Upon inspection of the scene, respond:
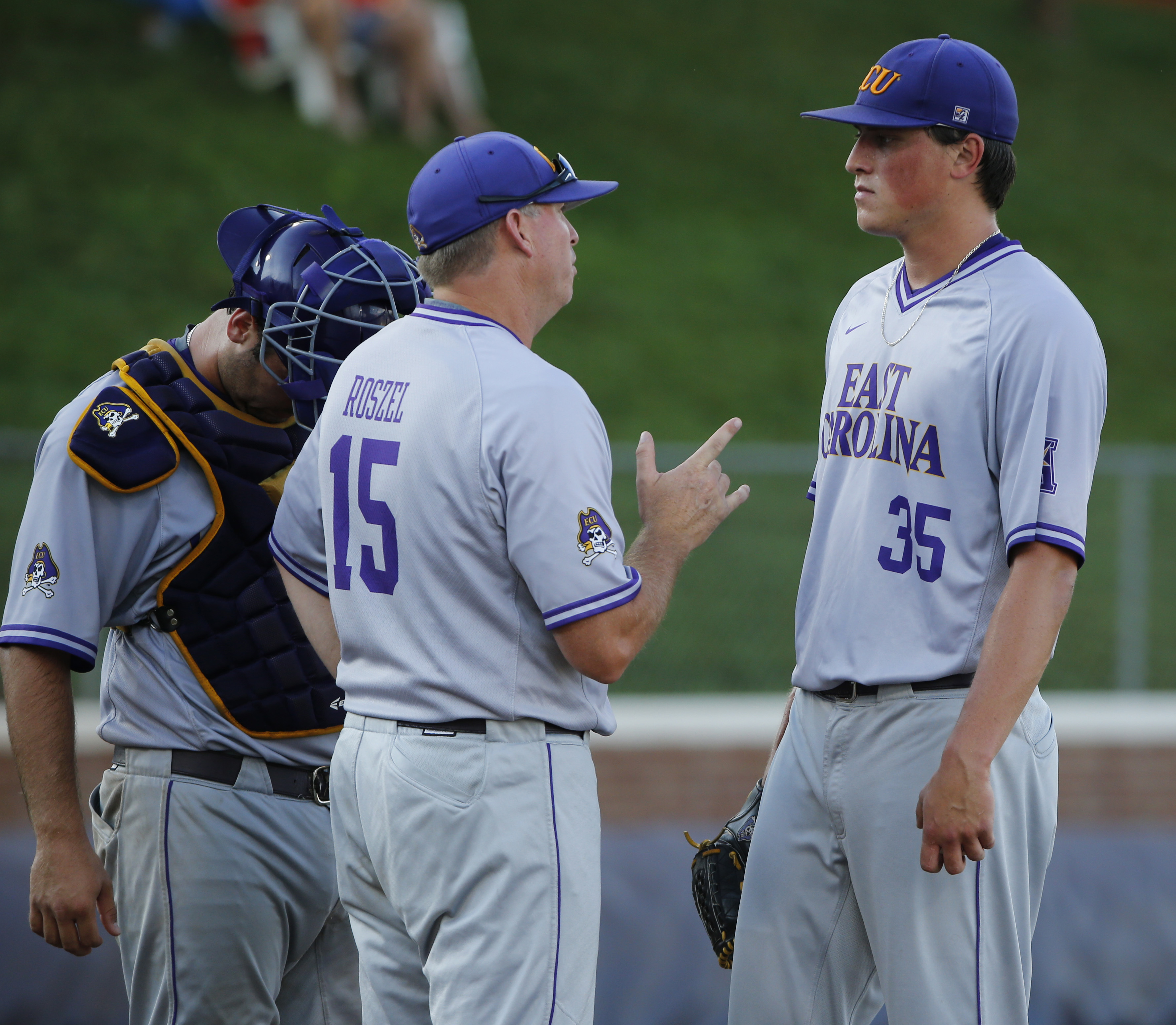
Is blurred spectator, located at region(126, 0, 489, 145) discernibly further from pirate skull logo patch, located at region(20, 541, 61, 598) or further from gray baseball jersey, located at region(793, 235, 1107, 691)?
gray baseball jersey, located at region(793, 235, 1107, 691)

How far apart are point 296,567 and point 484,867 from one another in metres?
0.79

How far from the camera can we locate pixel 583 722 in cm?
240

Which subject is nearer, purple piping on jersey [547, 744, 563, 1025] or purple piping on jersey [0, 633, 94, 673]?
purple piping on jersey [547, 744, 563, 1025]

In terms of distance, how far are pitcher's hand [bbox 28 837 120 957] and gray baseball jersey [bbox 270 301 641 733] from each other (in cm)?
71

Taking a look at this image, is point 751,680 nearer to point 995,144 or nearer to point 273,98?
point 995,144

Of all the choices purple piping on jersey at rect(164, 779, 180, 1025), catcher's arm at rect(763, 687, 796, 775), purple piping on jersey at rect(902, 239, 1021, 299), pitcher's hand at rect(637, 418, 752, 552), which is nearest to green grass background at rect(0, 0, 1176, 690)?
catcher's arm at rect(763, 687, 796, 775)

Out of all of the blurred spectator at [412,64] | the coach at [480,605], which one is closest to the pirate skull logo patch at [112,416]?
the coach at [480,605]

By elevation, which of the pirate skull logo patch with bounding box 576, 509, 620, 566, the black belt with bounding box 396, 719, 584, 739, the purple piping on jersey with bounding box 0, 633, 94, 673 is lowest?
the black belt with bounding box 396, 719, 584, 739

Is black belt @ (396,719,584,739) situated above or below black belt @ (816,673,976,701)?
below

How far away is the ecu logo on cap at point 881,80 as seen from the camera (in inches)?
101

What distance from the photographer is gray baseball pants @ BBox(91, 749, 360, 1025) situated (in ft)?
9.17

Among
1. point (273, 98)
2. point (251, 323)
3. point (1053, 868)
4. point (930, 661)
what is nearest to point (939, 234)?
point (930, 661)

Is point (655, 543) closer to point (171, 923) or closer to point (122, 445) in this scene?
point (122, 445)

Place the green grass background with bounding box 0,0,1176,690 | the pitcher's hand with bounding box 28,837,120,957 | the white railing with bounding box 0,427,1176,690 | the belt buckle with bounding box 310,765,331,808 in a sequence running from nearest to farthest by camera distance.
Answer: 1. the pitcher's hand with bounding box 28,837,120,957
2. the belt buckle with bounding box 310,765,331,808
3. the white railing with bounding box 0,427,1176,690
4. the green grass background with bounding box 0,0,1176,690
